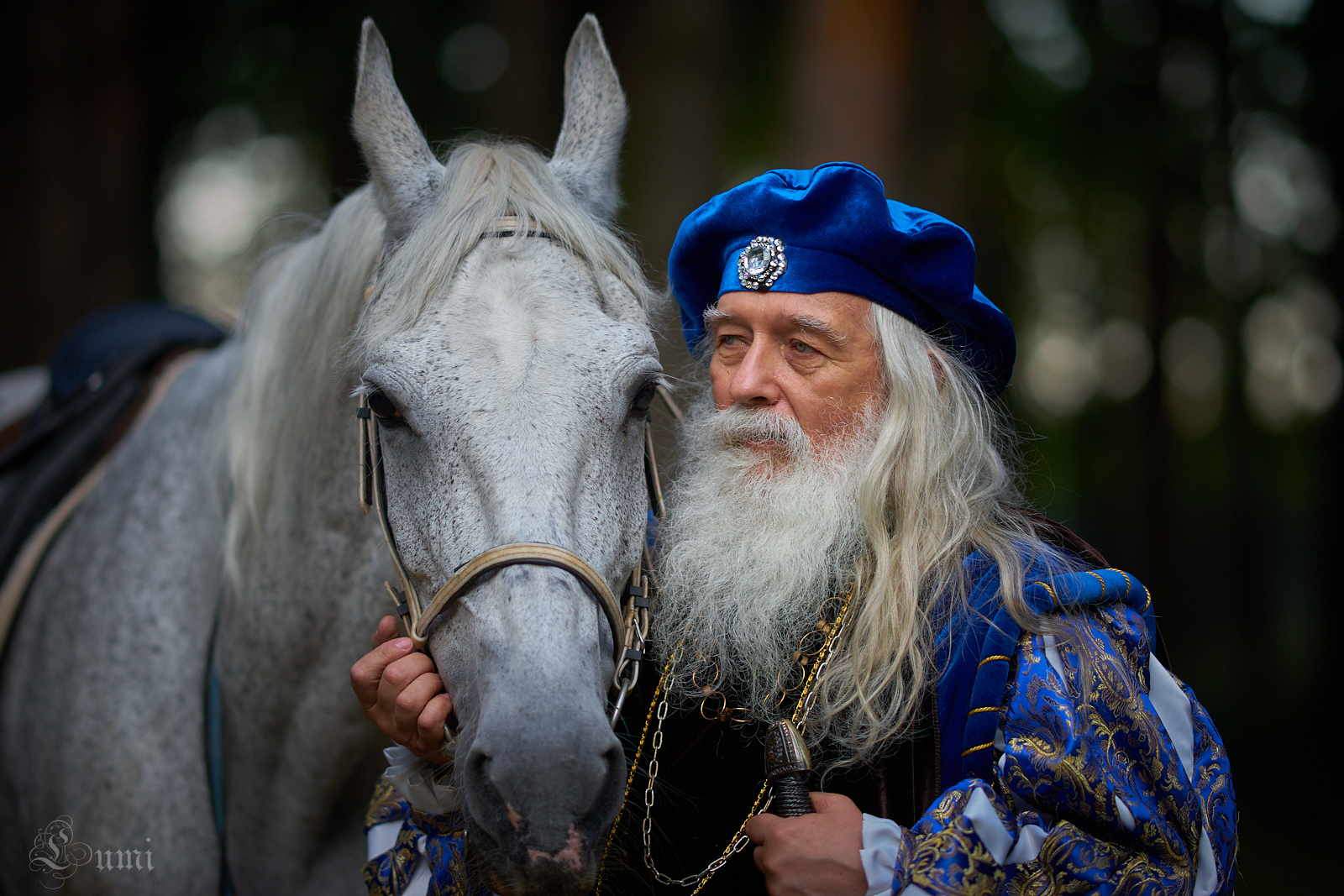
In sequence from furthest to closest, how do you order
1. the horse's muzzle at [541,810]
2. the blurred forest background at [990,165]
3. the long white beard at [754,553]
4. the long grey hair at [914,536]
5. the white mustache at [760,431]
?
the blurred forest background at [990,165] → the white mustache at [760,431] → the long white beard at [754,553] → the long grey hair at [914,536] → the horse's muzzle at [541,810]

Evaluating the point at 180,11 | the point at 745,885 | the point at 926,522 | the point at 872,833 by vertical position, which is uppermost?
the point at 180,11

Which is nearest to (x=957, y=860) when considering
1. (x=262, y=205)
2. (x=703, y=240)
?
(x=703, y=240)

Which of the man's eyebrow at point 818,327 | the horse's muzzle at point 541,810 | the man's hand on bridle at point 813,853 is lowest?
the man's hand on bridle at point 813,853

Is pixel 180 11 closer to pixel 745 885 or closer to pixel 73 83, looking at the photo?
pixel 73 83

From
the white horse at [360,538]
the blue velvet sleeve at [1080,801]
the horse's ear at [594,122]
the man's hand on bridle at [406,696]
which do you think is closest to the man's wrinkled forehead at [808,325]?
the white horse at [360,538]

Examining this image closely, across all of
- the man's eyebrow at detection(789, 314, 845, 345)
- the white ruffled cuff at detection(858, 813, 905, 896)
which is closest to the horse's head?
the man's eyebrow at detection(789, 314, 845, 345)

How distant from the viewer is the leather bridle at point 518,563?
53.0 inches

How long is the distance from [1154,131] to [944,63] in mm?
6261

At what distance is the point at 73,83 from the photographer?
20.8ft

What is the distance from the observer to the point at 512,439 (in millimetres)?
1406

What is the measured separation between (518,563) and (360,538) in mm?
760

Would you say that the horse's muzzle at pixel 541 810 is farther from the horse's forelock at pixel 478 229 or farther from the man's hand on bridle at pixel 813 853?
the horse's forelock at pixel 478 229

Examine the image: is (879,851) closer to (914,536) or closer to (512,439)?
(914,536)

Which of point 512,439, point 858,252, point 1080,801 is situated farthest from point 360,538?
point 1080,801
